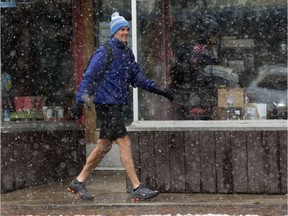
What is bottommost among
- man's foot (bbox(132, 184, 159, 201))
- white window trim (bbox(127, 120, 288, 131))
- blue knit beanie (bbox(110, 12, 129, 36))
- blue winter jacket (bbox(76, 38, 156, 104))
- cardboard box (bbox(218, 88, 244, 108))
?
man's foot (bbox(132, 184, 159, 201))

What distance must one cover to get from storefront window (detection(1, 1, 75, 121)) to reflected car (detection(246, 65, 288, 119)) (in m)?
3.17

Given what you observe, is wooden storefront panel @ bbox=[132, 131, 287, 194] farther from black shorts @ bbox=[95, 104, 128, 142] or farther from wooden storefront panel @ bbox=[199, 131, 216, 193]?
black shorts @ bbox=[95, 104, 128, 142]

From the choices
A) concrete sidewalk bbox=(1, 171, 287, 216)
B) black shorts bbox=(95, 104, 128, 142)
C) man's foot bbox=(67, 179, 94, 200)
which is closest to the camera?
concrete sidewalk bbox=(1, 171, 287, 216)

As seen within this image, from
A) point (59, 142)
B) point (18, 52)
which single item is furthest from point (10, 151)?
point (18, 52)

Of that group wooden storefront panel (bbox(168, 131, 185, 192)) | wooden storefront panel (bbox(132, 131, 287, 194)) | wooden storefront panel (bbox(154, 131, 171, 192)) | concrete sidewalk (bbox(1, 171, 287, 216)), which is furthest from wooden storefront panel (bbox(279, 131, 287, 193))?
wooden storefront panel (bbox(154, 131, 171, 192))

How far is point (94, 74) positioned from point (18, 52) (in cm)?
304

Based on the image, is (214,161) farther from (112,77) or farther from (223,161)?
(112,77)

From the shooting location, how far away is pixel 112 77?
32.6 feet

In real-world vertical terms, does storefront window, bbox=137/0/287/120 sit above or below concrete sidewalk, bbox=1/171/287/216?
above

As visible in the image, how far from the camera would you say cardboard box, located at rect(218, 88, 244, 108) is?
1073cm

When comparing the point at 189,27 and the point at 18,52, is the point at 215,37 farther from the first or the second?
the point at 18,52

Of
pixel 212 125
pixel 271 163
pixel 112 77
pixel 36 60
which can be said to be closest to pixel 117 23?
pixel 112 77

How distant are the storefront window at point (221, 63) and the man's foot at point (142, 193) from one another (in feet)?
3.90

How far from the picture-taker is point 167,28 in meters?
11.1
